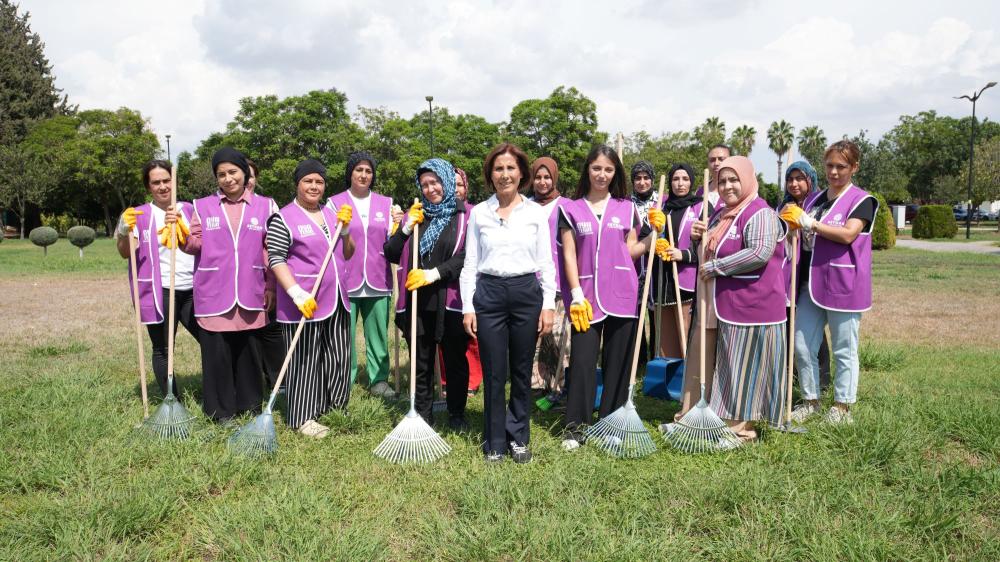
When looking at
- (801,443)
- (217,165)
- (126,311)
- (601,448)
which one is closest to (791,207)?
(801,443)

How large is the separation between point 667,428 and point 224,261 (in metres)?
3.44

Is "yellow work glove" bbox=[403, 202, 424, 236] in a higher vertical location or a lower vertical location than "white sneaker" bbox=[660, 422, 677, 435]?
higher

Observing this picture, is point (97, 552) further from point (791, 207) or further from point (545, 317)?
point (791, 207)

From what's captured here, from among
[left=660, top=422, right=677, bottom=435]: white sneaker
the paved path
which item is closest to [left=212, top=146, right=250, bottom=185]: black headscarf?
[left=660, top=422, right=677, bottom=435]: white sneaker

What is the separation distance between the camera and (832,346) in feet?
15.8

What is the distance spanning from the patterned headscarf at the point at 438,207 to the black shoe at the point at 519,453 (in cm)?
152

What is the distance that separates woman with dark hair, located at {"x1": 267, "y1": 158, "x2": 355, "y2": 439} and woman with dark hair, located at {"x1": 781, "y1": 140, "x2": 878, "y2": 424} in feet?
10.7

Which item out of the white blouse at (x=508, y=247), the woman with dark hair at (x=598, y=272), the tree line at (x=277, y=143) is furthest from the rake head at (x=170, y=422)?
the tree line at (x=277, y=143)

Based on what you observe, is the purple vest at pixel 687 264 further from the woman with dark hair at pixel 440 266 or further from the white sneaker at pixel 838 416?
the woman with dark hair at pixel 440 266

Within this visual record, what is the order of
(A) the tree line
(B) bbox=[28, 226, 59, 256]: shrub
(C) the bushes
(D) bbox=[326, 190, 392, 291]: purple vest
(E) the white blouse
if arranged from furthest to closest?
(A) the tree line → (C) the bushes → (B) bbox=[28, 226, 59, 256]: shrub → (D) bbox=[326, 190, 392, 291]: purple vest → (E) the white blouse

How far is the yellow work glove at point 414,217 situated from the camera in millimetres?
4730

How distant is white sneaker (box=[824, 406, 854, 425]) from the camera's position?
465 centimetres

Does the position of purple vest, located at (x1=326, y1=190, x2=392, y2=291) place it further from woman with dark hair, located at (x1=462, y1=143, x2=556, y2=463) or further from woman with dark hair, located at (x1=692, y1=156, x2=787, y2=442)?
woman with dark hair, located at (x1=692, y1=156, x2=787, y2=442)

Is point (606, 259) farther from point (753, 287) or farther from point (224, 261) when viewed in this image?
point (224, 261)
